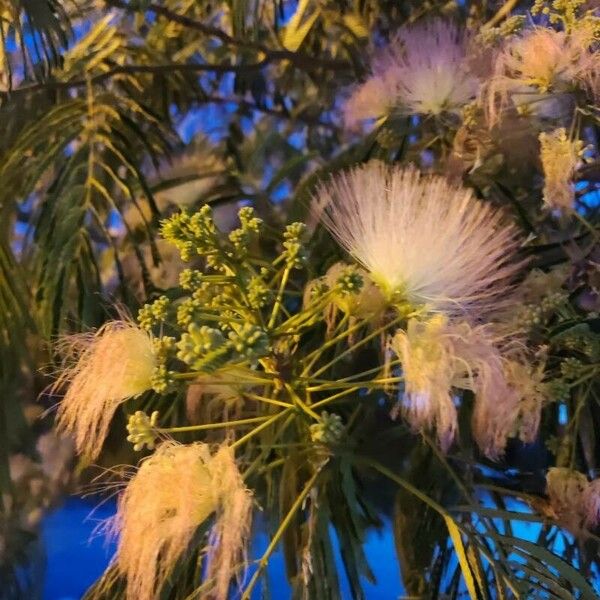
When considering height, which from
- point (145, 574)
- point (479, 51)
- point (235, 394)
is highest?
point (479, 51)

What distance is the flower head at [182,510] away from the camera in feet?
1.52

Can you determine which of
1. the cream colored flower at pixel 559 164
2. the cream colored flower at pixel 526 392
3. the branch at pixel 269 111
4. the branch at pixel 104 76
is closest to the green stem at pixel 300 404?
the cream colored flower at pixel 526 392

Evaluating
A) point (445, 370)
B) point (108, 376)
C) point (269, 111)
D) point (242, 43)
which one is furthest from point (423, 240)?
point (269, 111)

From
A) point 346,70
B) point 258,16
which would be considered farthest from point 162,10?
point 346,70

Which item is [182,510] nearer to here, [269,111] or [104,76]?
[104,76]

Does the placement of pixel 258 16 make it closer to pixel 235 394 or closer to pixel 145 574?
pixel 235 394

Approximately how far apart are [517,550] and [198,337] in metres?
0.28

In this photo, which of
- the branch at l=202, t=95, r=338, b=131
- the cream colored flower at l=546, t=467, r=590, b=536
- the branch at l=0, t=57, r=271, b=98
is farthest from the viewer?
the branch at l=202, t=95, r=338, b=131

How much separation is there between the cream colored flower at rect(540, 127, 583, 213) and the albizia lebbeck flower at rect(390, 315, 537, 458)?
127 millimetres

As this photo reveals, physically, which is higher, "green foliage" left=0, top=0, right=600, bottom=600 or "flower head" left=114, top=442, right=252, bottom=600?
"green foliage" left=0, top=0, right=600, bottom=600

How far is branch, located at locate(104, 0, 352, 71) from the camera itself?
810 mm

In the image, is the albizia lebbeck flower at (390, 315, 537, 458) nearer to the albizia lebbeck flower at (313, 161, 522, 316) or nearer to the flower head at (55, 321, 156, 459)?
the albizia lebbeck flower at (313, 161, 522, 316)

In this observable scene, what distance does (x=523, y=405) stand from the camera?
540 millimetres

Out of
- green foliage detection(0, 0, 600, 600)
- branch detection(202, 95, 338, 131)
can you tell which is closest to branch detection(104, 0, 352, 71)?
green foliage detection(0, 0, 600, 600)
